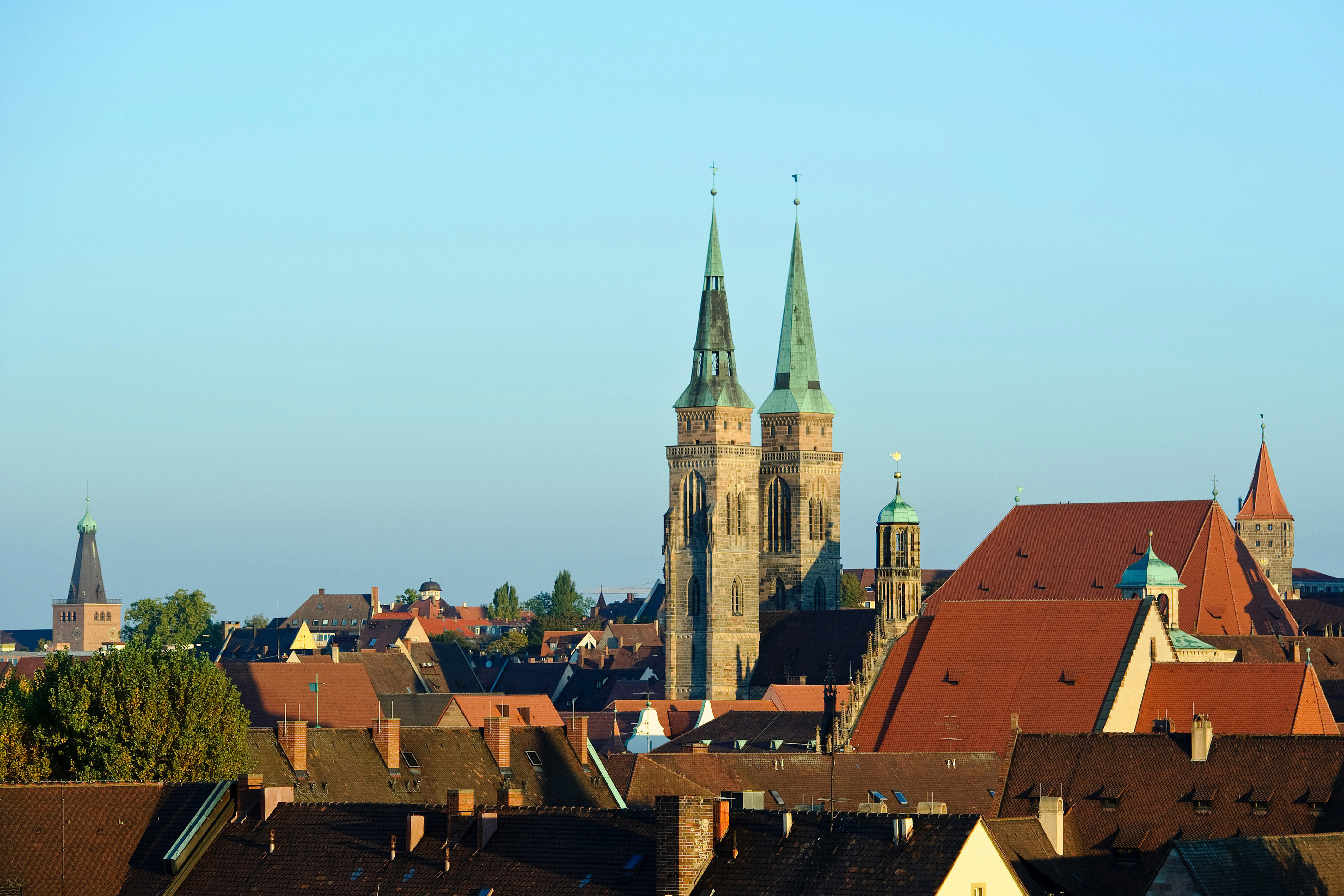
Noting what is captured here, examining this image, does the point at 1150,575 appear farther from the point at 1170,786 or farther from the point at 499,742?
the point at 499,742

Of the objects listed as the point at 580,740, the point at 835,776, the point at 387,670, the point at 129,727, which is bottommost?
the point at 835,776

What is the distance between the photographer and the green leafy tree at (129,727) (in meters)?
57.9

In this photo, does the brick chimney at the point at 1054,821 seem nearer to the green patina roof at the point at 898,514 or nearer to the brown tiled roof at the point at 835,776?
the brown tiled roof at the point at 835,776

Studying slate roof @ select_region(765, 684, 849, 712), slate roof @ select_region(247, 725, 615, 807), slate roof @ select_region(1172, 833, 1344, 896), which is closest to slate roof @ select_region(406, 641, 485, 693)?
slate roof @ select_region(765, 684, 849, 712)

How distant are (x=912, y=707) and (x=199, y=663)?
28693 mm

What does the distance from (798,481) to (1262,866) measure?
354 ft

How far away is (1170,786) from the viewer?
192 feet

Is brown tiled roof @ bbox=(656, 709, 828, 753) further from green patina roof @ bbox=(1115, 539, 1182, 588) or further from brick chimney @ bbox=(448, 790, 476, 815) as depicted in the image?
brick chimney @ bbox=(448, 790, 476, 815)

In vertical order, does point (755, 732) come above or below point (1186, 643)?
below

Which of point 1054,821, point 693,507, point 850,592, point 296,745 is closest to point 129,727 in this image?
point 296,745

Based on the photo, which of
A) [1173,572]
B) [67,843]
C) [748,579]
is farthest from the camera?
[748,579]

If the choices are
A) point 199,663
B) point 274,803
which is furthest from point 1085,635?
point 274,803

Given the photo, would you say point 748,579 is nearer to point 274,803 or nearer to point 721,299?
point 721,299

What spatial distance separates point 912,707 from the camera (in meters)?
82.0
